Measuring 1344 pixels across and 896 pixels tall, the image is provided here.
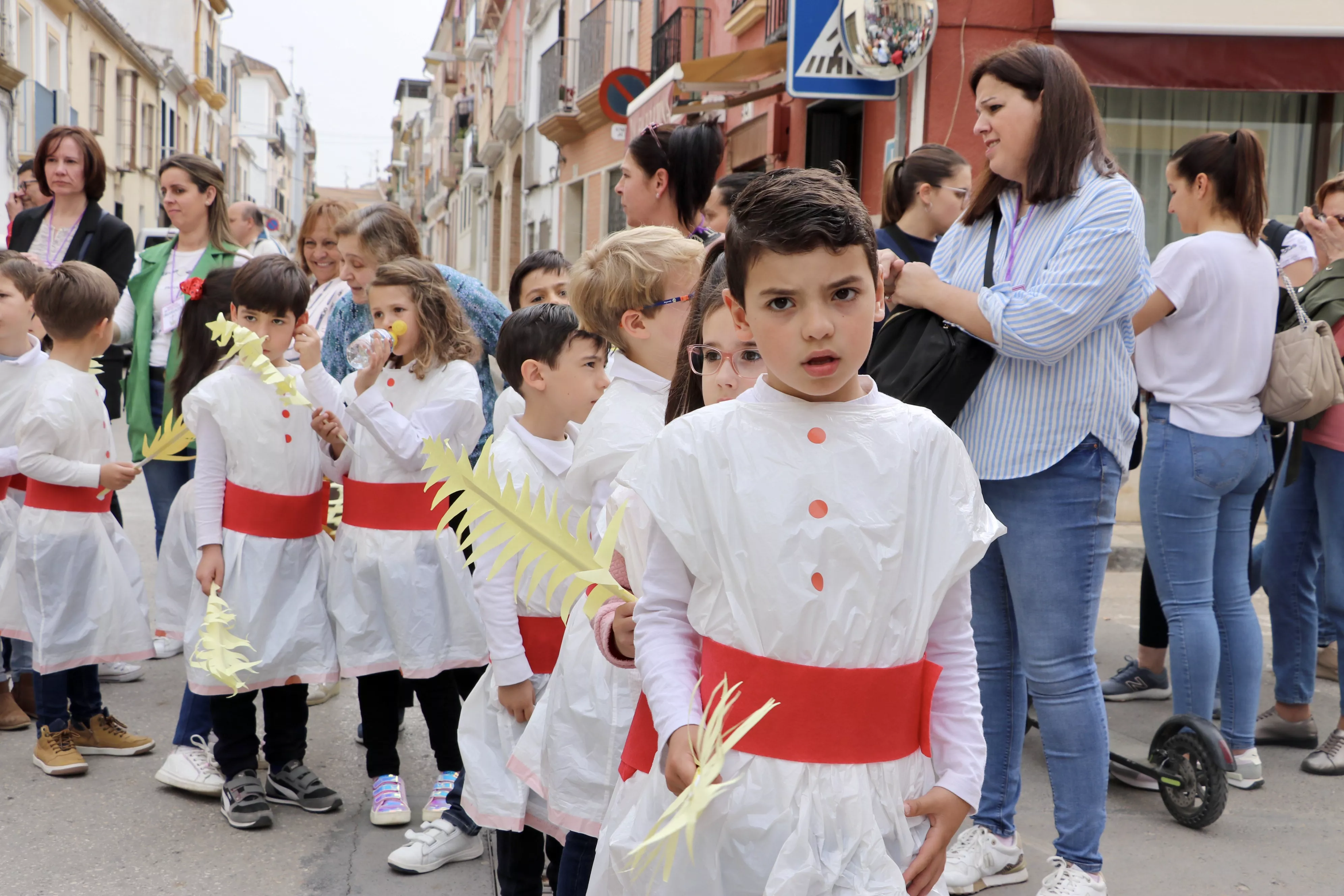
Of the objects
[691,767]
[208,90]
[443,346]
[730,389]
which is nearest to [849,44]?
[443,346]

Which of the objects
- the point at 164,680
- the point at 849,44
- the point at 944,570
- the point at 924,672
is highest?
the point at 849,44

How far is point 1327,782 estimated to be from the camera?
383 centimetres

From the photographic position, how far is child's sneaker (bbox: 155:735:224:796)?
11.6 feet

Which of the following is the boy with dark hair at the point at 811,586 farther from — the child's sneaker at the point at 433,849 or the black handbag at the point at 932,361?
the child's sneaker at the point at 433,849

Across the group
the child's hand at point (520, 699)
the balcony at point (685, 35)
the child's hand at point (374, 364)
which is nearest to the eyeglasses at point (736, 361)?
the child's hand at point (520, 699)

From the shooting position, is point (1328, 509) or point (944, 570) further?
point (1328, 509)

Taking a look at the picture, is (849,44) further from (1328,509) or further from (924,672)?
(924,672)

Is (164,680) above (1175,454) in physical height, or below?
below

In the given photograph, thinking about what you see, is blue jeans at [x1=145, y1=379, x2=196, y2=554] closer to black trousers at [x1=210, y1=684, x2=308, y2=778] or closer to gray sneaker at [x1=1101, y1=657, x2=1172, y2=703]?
black trousers at [x1=210, y1=684, x2=308, y2=778]

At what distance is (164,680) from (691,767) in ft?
12.5

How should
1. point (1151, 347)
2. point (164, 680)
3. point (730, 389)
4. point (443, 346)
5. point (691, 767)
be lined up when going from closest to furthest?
1. point (691, 767)
2. point (730, 389)
3. point (443, 346)
4. point (1151, 347)
5. point (164, 680)

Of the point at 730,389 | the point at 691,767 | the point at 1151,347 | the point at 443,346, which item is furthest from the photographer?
the point at 1151,347

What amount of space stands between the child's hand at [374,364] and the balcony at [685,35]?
35.8ft

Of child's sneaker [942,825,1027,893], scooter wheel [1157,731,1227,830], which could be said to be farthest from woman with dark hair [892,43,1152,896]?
scooter wheel [1157,731,1227,830]
